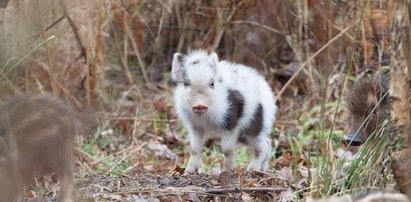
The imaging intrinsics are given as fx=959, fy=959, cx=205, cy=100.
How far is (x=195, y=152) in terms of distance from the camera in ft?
27.3

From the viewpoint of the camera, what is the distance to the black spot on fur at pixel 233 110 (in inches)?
324

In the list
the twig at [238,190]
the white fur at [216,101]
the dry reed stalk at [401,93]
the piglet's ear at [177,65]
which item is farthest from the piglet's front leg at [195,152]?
the dry reed stalk at [401,93]

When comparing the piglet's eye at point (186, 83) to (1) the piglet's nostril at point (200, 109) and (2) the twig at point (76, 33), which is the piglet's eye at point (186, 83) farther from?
(2) the twig at point (76, 33)

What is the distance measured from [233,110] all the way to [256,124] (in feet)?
1.23

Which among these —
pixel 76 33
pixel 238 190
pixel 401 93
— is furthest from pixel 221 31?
pixel 401 93

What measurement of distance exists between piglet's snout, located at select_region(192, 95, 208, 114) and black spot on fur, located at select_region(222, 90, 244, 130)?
0.28 meters

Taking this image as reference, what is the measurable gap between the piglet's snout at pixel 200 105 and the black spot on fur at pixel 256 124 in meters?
0.61

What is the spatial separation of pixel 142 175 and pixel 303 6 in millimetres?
4619

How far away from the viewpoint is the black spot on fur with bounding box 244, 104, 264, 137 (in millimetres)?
8500

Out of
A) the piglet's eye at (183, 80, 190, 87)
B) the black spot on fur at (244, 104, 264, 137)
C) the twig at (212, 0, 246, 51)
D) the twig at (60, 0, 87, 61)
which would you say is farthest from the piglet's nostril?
the twig at (212, 0, 246, 51)

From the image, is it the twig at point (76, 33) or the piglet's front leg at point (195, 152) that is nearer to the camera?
the piglet's front leg at point (195, 152)

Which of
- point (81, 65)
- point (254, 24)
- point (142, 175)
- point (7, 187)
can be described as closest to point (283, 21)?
point (254, 24)

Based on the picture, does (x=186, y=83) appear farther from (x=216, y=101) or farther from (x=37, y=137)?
(x=37, y=137)

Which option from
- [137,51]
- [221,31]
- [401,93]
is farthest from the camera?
[221,31]
